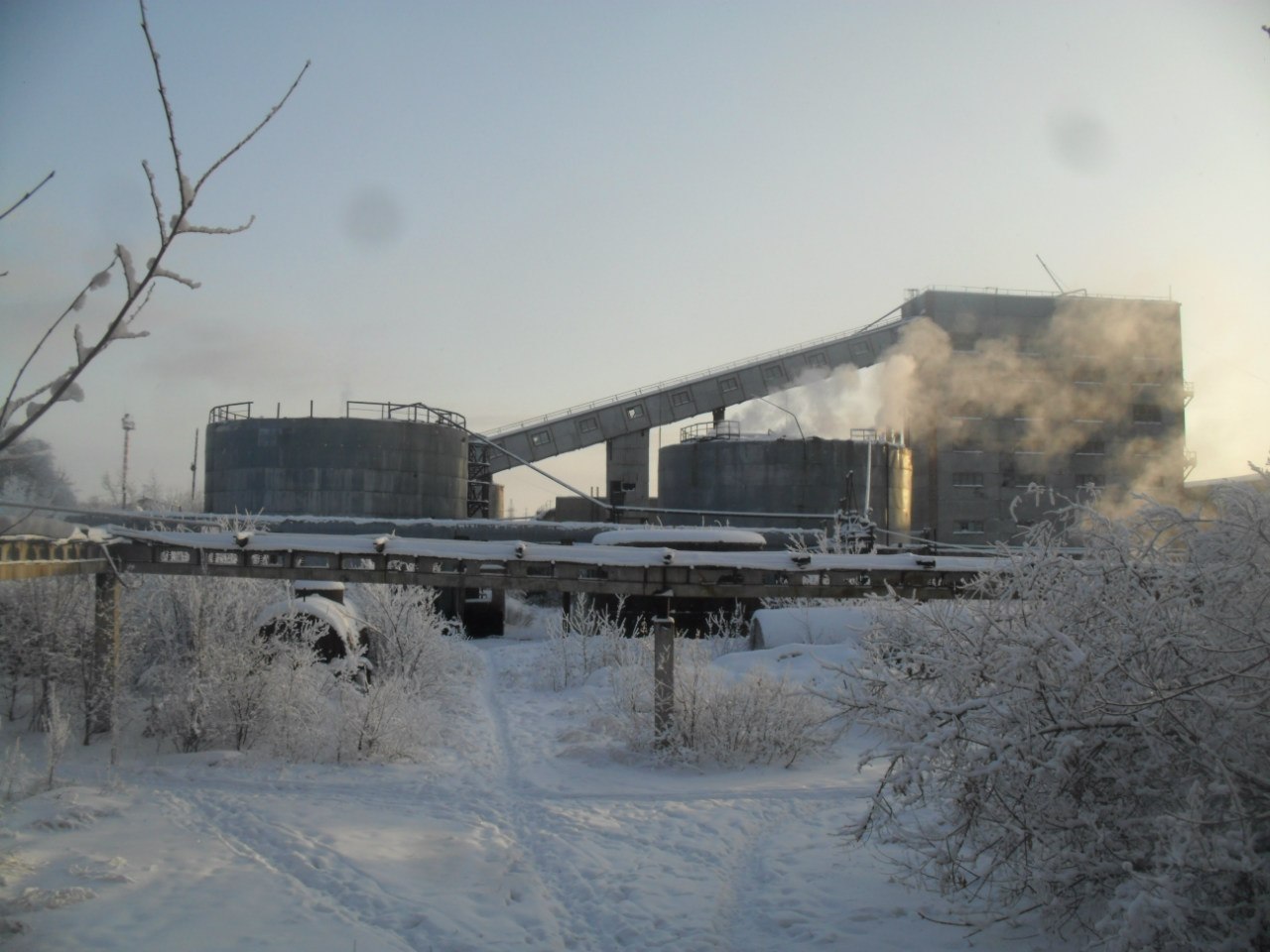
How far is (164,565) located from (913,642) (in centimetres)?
1190

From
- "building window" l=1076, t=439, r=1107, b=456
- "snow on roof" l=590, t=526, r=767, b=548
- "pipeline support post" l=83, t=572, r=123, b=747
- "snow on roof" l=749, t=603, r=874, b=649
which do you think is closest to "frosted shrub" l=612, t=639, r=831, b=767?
"snow on roof" l=749, t=603, r=874, b=649

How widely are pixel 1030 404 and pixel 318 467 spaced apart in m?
39.9

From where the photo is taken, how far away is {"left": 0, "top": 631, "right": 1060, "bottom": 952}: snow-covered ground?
26.3 ft

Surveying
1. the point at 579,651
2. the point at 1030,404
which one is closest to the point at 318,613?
the point at 579,651

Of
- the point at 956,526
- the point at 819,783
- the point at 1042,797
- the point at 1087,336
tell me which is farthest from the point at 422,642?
the point at 1087,336

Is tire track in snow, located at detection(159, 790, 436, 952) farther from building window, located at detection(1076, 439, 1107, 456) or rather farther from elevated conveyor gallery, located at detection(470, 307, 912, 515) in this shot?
building window, located at detection(1076, 439, 1107, 456)

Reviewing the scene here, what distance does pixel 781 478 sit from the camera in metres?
37.5

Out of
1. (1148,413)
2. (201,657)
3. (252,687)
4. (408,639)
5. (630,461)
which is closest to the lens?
(252,687)

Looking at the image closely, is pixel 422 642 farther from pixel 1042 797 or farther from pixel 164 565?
pixel 1042 797

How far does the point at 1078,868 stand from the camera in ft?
21.8

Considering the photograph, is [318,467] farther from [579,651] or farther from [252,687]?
[252,687]

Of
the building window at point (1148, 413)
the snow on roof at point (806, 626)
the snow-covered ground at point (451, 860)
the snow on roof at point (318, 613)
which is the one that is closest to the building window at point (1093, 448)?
the building window at point (1148, 413)

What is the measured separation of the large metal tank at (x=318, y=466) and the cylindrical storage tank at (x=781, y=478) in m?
10.8

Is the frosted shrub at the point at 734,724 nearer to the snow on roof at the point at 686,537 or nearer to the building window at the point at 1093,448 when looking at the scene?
the snow on roof at the point at 686,537
